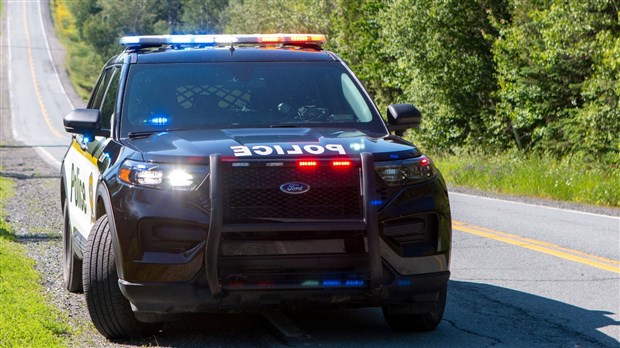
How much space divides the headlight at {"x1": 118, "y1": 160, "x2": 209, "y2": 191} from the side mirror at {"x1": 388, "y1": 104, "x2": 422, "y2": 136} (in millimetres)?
1893

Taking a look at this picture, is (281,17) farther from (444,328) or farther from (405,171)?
(405,171)

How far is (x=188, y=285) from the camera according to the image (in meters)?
6.15

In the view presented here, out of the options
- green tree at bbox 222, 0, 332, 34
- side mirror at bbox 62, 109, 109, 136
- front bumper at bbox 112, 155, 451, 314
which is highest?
side mirror at bbox 62, 109, 109, 136

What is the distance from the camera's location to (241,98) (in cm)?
756

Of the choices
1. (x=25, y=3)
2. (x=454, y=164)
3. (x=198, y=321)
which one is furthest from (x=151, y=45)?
(x=25, y=3)

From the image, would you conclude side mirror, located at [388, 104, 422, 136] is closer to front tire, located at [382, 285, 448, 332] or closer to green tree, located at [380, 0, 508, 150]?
front tire, located at [382, 285, 448, 332]

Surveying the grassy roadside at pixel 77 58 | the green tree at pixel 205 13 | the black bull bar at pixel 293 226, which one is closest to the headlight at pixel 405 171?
the black bull bar at pixel 293 226

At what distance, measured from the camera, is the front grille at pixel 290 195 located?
6121mm

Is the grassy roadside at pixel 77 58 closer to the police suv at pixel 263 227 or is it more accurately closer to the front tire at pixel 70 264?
the front tire at pixel 70 264

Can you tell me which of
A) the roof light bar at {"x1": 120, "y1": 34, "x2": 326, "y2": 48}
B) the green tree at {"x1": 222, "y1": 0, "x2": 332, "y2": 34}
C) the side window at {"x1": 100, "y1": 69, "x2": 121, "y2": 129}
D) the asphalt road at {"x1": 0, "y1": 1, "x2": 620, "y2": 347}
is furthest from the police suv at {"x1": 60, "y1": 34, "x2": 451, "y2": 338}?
the green tree at {"x1": 222, "y1": 0, "x2": 332, "y2": 34}

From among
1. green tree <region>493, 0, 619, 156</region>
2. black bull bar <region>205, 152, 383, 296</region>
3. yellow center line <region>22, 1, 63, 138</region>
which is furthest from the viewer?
yellow center line <region>22, 1, 63, 138</region>

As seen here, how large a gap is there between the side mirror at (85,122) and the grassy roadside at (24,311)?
1.23 m

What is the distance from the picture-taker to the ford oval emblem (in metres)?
6.14

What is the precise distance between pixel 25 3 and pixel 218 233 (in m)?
156
